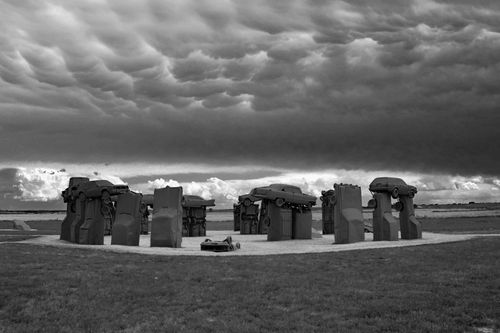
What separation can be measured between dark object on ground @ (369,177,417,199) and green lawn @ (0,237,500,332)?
39.8 ft

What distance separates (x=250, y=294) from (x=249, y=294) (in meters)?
0.03

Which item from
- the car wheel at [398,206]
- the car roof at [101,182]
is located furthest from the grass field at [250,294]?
the car wheel at [398,206]

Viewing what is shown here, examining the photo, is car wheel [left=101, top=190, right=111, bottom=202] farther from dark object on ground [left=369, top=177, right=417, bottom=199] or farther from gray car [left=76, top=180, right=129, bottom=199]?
dark object on ground [left=369, top=177, right=417, bottom=199]

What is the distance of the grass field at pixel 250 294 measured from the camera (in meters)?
9.66

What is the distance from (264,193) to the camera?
32.4m

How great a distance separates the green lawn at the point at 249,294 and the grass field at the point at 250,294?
2 cm

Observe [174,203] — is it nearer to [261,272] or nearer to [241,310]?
[261,272]

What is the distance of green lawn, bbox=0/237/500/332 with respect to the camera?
9680 mm

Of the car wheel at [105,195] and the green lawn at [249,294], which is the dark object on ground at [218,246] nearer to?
the green lawn at [249,294]

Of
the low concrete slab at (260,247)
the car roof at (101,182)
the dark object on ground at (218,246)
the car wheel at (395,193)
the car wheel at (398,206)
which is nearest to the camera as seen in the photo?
the low concrete slab at (260,247)

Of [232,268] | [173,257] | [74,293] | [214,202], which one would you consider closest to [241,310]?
[74,293]

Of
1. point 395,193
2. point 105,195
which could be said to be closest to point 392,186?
point 395,193

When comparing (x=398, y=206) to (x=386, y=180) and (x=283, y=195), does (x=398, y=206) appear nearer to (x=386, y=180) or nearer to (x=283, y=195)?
(x=386, y=180)

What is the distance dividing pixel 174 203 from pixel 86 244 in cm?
532
